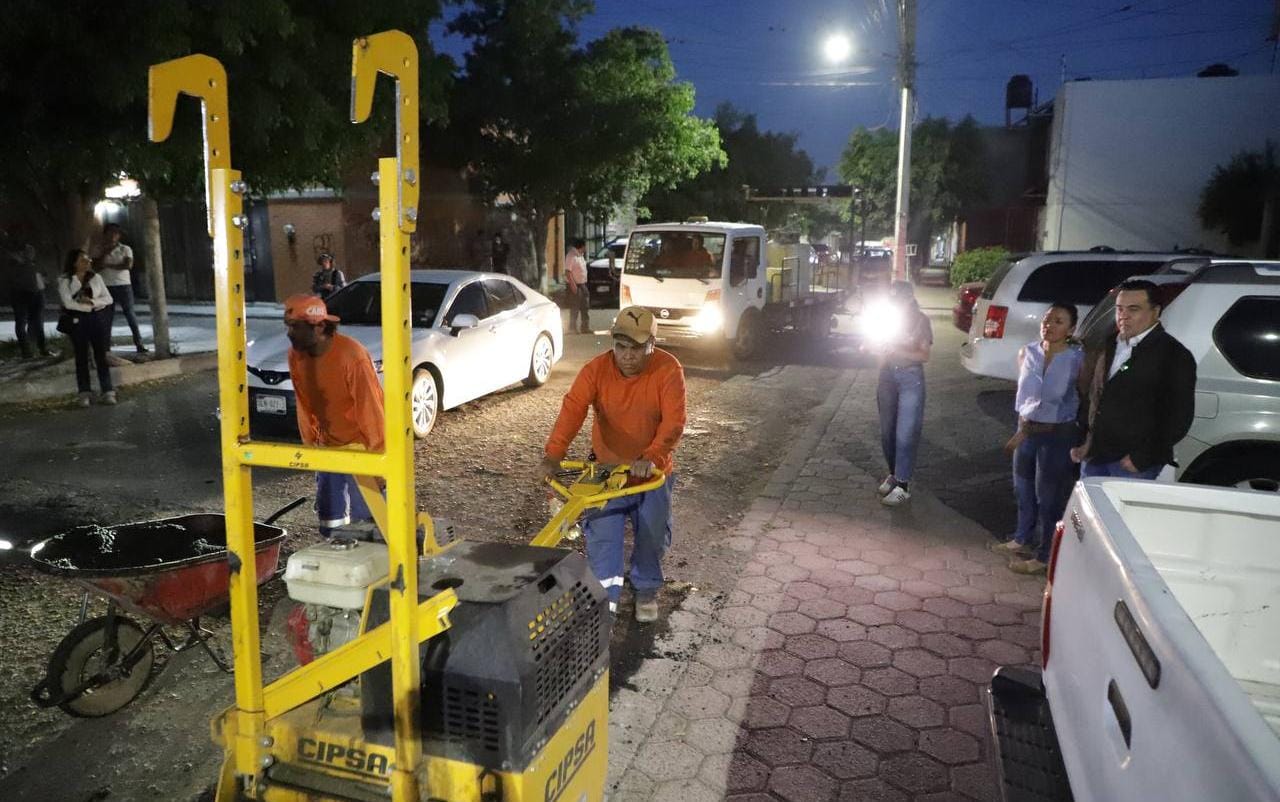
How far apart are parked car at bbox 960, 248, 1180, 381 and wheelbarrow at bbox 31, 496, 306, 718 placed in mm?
8331

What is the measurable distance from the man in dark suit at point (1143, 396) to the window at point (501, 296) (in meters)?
6.86

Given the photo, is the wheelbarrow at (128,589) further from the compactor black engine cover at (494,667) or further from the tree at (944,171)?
the tree at (944,171)

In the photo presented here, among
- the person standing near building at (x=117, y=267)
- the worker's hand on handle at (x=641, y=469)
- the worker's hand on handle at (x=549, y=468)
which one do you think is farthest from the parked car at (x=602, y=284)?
the worker's hand on handle at (x=641, y=469)

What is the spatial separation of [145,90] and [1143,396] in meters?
8.12

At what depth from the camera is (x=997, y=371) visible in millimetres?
9836

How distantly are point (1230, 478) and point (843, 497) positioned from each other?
255 centimetres

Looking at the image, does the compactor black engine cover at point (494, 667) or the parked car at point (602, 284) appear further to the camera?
the parked car at point (602, 284)

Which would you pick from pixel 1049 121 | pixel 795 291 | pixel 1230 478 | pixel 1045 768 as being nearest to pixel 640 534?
pixel 1045 768

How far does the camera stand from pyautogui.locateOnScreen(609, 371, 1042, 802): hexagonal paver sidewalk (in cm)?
335

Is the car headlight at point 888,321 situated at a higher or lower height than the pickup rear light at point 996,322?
higher

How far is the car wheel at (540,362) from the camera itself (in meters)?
11.0

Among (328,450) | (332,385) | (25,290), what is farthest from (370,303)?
(328,450)

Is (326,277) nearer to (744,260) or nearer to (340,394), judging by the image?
(744,260)

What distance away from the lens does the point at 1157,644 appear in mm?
1695
